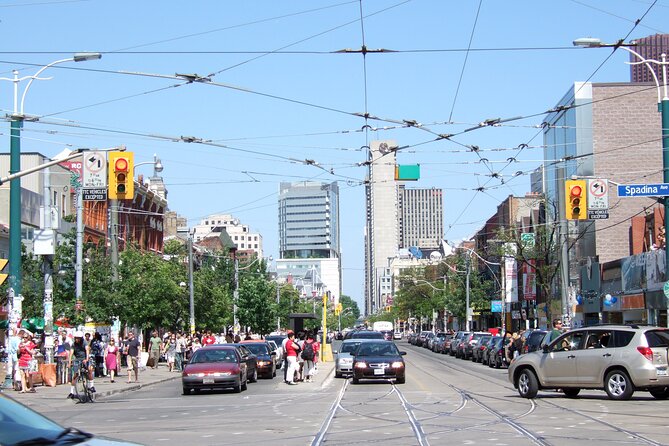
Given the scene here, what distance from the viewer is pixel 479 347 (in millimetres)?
54062

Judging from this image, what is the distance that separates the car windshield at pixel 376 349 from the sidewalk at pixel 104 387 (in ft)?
25.6

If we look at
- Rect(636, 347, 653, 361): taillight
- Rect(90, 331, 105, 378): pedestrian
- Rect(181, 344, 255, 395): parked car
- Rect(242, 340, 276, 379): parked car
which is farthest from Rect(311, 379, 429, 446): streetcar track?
Rect(90, 331, 105, 378): pedestrian

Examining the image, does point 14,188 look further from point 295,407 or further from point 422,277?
point 422,277

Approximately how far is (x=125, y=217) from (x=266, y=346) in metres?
34.3

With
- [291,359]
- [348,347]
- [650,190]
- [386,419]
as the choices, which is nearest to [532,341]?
[348,347]

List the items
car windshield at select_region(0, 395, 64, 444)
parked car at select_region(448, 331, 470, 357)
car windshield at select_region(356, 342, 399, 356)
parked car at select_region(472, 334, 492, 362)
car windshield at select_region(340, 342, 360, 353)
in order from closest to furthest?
car windshield at select_region(0, 395, 64, 444), car windshield at select_region(356, 342, 399, 356), car windshield at select_region(340, 342, 360, 353), parked car at select_region(472, 334, 492, 362), parked car at select_region(448, 331, 470, 357)

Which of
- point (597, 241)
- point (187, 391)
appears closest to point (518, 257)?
point (597, 241)

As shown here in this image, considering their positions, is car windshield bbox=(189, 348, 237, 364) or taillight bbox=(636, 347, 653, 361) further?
car windshield bbox=(189, 348, 237, 364)

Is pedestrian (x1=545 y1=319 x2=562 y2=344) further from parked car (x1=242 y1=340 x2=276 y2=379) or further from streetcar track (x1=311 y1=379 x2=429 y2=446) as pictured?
parked car (x1=242 y1=340 x2=276 y2=379)

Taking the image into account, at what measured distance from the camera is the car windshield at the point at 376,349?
32719 mm

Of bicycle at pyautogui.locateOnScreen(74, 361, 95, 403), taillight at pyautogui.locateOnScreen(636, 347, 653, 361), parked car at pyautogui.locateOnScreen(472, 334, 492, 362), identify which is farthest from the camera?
parked car at pyautogui.locateOnScreen(472, 334, 492, 362)

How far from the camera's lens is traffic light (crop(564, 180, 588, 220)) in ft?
97.3

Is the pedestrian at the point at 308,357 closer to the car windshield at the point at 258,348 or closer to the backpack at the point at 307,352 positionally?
the backpack at the point at 307,352

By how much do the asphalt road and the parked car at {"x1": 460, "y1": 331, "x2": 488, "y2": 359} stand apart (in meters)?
27.1
